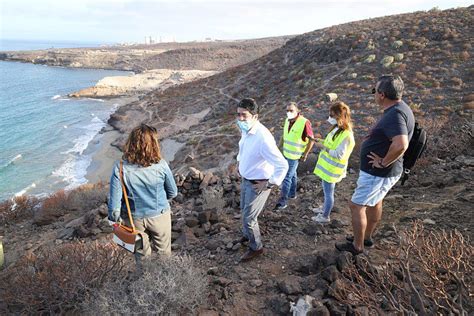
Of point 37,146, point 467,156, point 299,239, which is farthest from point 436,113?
point 37,146

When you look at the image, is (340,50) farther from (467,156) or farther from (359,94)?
(467,156)

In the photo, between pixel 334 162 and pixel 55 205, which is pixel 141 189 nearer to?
pixel 334 162

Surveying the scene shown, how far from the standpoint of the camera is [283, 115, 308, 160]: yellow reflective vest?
17.7 ft

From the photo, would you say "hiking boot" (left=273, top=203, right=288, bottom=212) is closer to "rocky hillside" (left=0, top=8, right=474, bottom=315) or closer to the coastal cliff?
"rocky hillside" (left=0, top=8, right=474, bottom=315)

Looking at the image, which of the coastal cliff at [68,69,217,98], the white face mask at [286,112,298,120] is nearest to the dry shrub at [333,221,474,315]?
the white face mask at [286,112,298,120]

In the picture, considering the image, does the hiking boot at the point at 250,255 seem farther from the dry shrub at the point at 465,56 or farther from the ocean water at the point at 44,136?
the dry shrub at the point at 465,56

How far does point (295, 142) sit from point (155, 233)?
113 inches

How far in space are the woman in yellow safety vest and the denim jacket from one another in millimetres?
2276

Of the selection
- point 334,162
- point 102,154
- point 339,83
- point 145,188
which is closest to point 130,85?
point 102,154

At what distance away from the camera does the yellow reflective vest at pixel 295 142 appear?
212 inches

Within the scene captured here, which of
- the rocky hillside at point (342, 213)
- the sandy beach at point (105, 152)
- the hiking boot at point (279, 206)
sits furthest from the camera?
the sandy beach at point (105, 152)

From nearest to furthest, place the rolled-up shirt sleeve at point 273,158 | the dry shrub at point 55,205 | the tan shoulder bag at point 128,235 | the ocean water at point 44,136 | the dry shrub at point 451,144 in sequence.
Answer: the tan shoulder bag at point 128,235, the rolled-up shirt sleeve at point 273,158, the dry shrub at point 451,144, the dry shrub at point 55,205, the ocean water at point 44,136

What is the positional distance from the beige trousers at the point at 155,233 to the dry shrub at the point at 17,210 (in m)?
8.43

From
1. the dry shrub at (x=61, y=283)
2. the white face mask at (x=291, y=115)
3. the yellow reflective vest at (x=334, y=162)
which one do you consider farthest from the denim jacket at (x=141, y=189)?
the white face mask at (x=291, y=115)
